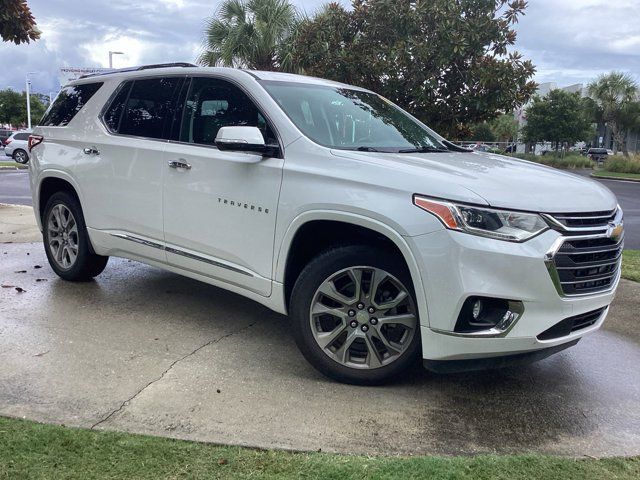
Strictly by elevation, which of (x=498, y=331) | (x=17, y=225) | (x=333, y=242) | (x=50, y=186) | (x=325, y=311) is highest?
(x=333, y=242)

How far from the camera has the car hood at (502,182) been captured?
3.12 meters

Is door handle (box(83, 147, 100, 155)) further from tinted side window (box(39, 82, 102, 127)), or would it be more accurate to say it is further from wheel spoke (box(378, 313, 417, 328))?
wheel spoke (box(378, 313, 417, 328))

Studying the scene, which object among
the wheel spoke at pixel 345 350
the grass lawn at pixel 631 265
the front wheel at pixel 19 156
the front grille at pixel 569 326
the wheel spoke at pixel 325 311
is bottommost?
the front wheel at pixel 19 156

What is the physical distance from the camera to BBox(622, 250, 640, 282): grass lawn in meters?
6.70

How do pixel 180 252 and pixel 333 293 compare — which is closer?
pixel 333 293

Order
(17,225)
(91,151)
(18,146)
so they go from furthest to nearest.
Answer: (18,146) → (17,225) → (91,151)

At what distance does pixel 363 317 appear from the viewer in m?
3.52

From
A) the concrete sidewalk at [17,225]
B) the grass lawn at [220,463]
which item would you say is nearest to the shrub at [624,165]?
the concrete sidewalk at [17,225]

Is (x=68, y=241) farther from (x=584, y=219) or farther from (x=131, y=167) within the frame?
(x=584, y=219)

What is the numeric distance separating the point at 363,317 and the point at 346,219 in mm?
595

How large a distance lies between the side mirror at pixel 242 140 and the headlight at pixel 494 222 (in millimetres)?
1326

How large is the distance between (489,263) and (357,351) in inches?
40.7

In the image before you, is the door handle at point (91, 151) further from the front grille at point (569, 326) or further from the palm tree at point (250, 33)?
the palm tree at point (250, 33)

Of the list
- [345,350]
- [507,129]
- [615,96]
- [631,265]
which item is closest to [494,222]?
[345,350]
